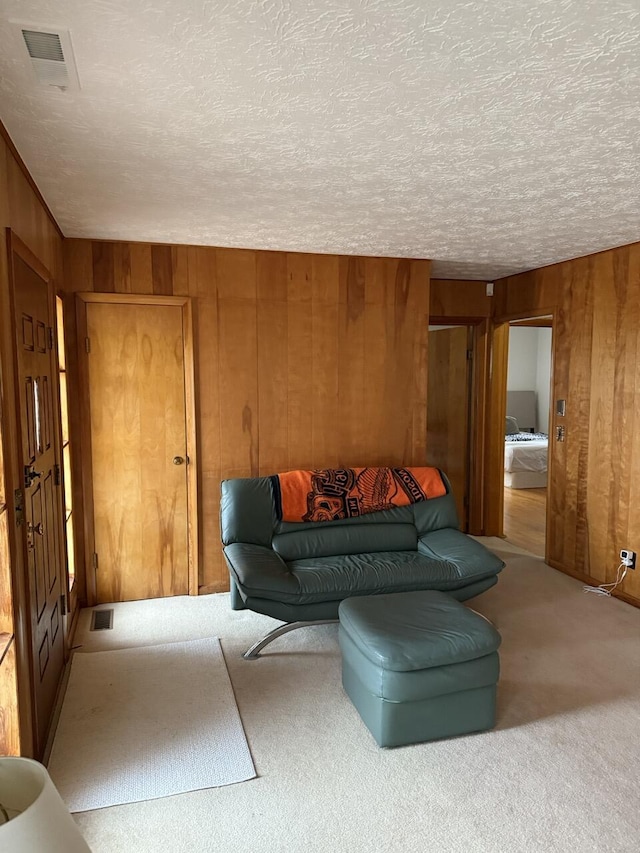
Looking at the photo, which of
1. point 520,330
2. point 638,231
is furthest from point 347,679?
point 520,330

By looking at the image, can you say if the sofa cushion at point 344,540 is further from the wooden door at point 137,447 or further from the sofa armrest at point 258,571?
the wooden door at point 137,447

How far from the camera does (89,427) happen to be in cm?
375

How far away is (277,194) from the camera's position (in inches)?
106

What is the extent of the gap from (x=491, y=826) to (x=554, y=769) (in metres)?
0.43

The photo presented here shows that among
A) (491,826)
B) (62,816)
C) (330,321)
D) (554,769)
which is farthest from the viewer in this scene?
(330,321)

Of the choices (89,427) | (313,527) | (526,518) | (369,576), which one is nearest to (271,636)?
(369,576)

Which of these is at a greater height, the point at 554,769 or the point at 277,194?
the point at 277,194

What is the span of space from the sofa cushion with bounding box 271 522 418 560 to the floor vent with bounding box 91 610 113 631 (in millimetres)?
1107

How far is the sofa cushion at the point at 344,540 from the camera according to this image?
3.57 meters

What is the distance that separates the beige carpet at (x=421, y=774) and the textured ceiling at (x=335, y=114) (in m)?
2.33

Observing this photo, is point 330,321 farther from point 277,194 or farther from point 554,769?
point 554,769

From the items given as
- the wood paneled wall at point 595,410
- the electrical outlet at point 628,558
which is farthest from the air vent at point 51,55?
the electrical outlet at point 628,558

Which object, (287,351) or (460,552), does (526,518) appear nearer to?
(460,552)

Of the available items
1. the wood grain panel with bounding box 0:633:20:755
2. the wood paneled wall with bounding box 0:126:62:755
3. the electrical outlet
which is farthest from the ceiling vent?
the electrical outlet
